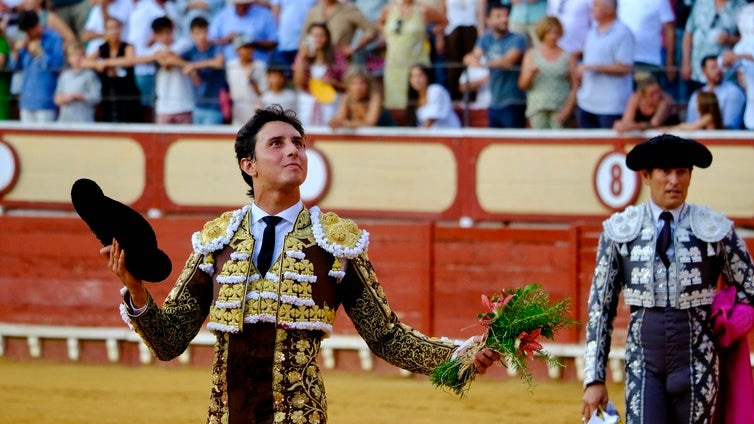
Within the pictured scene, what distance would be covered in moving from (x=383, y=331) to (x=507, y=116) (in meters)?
6.91

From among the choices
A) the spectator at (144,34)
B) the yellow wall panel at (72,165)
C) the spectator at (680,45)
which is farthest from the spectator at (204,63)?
the spectator at (680,45)

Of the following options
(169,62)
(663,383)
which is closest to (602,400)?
(663,383)

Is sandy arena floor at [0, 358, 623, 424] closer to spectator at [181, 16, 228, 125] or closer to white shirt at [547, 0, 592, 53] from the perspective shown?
spectator at [181, 16, 228, 125]

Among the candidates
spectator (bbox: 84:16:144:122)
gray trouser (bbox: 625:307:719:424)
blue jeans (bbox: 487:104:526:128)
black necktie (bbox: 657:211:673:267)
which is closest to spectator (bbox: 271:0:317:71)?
spectator (bbox: 84:16:144:122)

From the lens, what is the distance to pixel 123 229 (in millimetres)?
3730

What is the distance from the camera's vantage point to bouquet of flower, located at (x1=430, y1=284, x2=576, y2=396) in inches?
152

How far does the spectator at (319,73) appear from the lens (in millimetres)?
10742

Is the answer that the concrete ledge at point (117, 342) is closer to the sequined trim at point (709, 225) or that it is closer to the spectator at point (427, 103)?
the spectator at point (427, 103)

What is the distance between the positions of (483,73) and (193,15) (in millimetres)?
2422

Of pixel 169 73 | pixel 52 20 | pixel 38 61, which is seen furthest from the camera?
pixel 52 20

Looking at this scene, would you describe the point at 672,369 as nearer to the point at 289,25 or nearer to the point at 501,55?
the point at 501,55

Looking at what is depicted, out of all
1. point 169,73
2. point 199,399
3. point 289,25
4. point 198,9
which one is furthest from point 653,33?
point 199,399

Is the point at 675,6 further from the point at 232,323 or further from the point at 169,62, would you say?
the point at 232,323

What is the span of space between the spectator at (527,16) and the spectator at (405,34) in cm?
51
